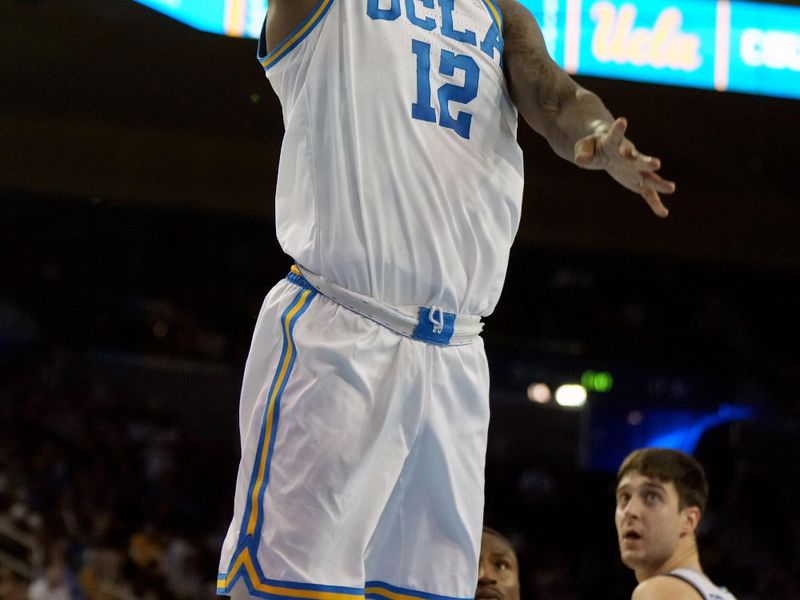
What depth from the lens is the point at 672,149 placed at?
9508 millimetres

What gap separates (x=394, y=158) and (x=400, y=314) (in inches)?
12.3

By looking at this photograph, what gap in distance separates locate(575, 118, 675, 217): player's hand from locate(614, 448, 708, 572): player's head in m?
2.17

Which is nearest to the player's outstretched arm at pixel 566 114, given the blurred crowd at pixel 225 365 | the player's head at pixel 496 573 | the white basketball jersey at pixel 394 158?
the white basketball jersey at pixel 394 158

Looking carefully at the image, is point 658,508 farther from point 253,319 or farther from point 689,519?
point 253,319

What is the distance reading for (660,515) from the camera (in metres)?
4.03

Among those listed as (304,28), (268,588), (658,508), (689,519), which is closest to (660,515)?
(658,508)

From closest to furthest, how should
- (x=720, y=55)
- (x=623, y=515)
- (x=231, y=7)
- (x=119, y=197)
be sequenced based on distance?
1. (x=623, y=515)
2. (x=231, y=7)
3. (x=720, y=55)
4. (x=119, y=197)

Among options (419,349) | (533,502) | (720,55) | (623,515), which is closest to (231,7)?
(720,55)

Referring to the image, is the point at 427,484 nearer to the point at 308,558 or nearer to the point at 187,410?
the point at 308,558

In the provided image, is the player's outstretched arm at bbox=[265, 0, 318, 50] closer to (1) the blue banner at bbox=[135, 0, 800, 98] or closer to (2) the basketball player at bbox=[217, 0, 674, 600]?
(2) the basketball player at bbox=[217, 0, 674, 600]

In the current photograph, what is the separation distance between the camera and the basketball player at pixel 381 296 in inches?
81.9

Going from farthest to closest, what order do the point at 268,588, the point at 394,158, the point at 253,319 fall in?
the point at 253,319 < the point at 394,158 < the point at 268,588

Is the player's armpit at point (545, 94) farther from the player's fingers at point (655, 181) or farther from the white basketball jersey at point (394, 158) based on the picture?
the player's fingers at point (655, 181)

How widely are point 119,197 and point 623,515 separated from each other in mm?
7329
